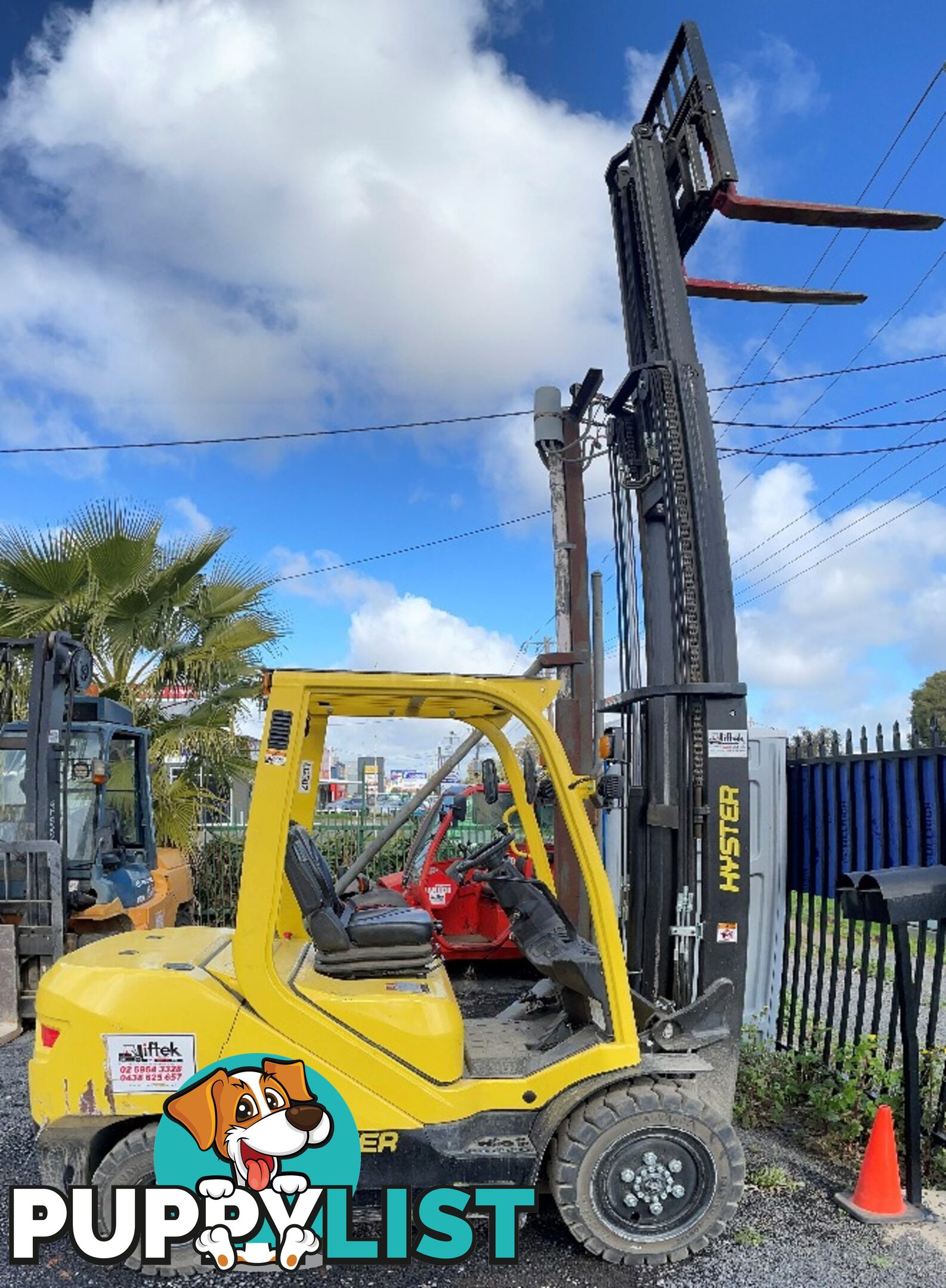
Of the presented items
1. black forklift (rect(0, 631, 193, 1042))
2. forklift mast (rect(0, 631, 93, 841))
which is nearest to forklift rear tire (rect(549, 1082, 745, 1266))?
black forklift (rect(0, 631, 193, 1042))

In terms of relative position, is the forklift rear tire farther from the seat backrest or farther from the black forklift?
the black forklift

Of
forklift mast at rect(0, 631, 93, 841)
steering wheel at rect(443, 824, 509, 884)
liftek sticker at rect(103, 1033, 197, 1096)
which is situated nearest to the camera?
liftek sticker at rect(103, 1033, 197, 1096)

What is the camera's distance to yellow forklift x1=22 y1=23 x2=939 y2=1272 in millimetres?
3652

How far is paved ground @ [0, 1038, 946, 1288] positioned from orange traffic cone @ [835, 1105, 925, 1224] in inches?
3.6

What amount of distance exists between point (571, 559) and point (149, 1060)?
684cm

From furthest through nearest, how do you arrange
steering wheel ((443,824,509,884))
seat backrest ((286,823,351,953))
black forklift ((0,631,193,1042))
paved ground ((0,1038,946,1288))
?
1. black forklift ((0,631,193,1042))
2. steering wheel ((443,824,509,884))
3. seat backrest ((286,823,351,953))
4. paved ground ((0,1038,946,1288))

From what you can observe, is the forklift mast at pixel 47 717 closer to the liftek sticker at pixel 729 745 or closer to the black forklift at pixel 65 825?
the black forklift at pixel 65 825

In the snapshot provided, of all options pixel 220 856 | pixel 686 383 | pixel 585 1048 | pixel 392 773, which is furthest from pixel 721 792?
pixel 392 773

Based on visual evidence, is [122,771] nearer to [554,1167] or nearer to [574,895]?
[574,895]

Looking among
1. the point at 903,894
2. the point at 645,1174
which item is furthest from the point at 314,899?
the point at 903,894

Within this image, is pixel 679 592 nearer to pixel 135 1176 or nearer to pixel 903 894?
pixel 903 894

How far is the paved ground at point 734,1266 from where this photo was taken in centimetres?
372

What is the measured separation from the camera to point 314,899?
399cm

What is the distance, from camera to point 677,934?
171 inches
